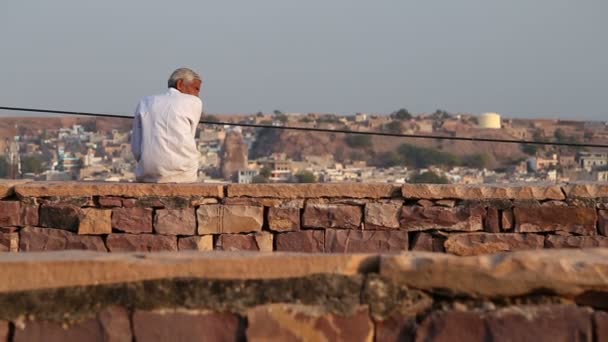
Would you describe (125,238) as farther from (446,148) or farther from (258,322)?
(446,148)

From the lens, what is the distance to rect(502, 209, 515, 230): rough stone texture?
7777mm

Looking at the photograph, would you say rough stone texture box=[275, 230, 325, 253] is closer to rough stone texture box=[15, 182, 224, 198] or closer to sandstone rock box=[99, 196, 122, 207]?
rough stone texture box=[15, 182, 224, 198]

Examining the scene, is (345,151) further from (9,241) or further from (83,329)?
(83,329)

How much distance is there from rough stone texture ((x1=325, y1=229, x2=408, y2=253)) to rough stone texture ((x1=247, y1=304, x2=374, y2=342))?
411 cm

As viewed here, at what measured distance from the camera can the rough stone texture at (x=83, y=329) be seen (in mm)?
3732

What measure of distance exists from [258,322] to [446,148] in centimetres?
6238

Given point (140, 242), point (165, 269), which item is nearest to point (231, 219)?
point (140, 242)

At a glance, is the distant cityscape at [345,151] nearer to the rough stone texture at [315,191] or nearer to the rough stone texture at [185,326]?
the rough stone texture at [315,191]

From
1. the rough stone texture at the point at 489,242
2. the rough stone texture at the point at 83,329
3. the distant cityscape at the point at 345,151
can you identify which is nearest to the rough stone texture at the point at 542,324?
the rough stone texture at the point at 83,329

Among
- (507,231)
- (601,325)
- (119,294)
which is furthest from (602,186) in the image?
(119,294)

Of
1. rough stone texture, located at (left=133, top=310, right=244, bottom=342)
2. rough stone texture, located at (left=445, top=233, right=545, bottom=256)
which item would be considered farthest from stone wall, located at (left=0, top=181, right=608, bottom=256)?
rough stone texture, located at (left=133, top=310, right=244, bottom=342)

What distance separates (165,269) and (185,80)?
4592 millimetres

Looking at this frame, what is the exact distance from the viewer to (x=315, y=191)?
7.84m

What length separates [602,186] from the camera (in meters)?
7.85
